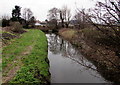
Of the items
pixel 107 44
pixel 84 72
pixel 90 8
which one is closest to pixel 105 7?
pixel 90 8

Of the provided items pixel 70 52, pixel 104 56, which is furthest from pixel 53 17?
pixel 104 56

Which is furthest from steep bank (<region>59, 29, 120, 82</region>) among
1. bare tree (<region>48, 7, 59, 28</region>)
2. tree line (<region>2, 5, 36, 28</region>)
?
tree line (<region>2, 5, 36, 28</region>)

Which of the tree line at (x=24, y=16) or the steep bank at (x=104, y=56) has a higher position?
the tree line at (x=24, y=16)

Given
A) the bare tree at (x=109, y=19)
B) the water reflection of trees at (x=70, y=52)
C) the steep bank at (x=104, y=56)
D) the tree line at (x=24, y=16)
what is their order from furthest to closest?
A: the tree line at (x=24, y=16) < the water reflection of trees at (x=70, y=52) < the steep bank at (x=104, y=56) < the bare tree at (x=109, y=19)

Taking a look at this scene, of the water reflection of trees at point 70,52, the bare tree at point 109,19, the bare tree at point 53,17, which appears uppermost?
the bare tree at point 53,17

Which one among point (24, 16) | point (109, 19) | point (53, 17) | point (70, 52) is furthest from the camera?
point (24, 16)

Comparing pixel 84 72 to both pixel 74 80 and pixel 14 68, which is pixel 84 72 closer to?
pixel 74 80

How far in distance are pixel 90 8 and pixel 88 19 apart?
11.1 inches

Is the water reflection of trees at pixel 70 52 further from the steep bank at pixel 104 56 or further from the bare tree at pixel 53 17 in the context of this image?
the bare tree at pixel 53 17

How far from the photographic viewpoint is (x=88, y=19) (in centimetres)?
271

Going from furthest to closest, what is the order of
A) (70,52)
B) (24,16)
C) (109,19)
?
(24,16)
(70,52)
(109,19)

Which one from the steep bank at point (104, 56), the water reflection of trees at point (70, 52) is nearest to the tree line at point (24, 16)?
the water reflection of trees at point (70, 52)

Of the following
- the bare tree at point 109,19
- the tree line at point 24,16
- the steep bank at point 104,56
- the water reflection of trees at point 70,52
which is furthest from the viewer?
the tree line at point 24,16

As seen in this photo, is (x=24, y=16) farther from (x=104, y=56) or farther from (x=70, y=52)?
(x=104, y=56)
